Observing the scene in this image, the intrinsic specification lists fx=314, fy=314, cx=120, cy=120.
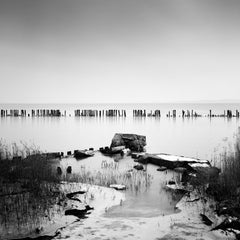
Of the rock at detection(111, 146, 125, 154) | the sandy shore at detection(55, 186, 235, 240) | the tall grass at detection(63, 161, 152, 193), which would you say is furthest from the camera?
the rock at detection(111, 146, 125, 154)

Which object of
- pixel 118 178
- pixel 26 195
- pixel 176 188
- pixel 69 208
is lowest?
pixel 118 178

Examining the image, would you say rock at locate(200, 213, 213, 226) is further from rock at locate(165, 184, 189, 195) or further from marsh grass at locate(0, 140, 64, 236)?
marsh grass at locate(0, 140, 64, 236)

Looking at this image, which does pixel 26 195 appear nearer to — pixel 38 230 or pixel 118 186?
pixel 38 230

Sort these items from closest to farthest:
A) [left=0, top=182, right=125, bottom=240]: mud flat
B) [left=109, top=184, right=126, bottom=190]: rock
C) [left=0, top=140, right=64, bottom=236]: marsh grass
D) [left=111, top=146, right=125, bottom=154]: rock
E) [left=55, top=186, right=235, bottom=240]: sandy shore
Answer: [left=55, top=186, right=235, bottom=240]: sandy shore
[left=0, top=182, right=125, bottom=240]: mud flat
[left=0, top=140, right=64, bottom=236]: marsh grass
[left=109, top=184, right=126, bottom=190]: rock
[left=111, top=146, right=125, bottom=154]: rock

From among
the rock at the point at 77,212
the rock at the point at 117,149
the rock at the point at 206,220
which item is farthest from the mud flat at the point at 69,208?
the rock at the point at 117,149

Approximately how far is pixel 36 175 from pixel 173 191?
6.02 meters

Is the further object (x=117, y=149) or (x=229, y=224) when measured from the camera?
(x=117, y=149)

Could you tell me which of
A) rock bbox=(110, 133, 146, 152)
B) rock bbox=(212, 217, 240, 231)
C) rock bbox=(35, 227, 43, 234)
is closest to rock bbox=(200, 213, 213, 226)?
rock bbox=(212, 217, 240, 231)

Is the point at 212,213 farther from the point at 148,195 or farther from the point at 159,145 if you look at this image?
the point at 159,145

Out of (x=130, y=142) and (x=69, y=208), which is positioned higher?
(x=130, y=142)

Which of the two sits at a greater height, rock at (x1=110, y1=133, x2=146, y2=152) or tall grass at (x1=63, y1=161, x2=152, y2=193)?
rock at (x1=110, y1=133, x2=146, y2=152)

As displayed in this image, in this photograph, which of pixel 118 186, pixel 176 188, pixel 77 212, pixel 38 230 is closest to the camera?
pixel 38 230

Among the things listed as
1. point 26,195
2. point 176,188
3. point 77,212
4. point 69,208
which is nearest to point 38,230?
point 77,212

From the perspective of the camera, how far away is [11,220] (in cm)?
939
